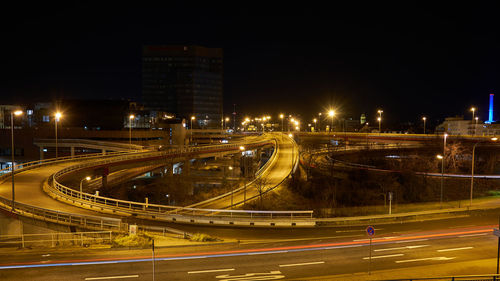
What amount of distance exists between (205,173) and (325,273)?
2670 inches

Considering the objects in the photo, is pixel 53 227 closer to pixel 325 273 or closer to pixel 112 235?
pixel 112 235

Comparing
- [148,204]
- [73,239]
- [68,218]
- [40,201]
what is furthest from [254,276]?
[40,201]

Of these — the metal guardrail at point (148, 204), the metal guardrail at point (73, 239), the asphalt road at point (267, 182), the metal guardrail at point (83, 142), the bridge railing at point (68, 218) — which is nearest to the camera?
the metal guardrail at point (73, 239)

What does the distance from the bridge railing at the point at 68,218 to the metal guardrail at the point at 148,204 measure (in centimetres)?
353

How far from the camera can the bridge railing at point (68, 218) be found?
74.3ft

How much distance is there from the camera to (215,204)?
3797 centimetres

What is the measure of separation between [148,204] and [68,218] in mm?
5790

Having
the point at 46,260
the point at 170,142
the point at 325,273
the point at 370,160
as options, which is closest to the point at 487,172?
the point at 370,160

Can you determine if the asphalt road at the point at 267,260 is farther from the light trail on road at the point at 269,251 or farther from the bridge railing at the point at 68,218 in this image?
the bridge railing at the point at 68,218

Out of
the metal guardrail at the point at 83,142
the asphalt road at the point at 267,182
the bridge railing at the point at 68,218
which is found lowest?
the asphalt road at the point at 267,182

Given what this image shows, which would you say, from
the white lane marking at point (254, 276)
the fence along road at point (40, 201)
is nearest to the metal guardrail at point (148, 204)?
the fence along road at point (40, 201)

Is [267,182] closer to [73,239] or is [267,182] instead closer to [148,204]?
[148,204]

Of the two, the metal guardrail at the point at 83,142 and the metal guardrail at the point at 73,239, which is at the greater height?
the metal guardrail at the point at 83,142

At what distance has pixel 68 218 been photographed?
23828 mm
